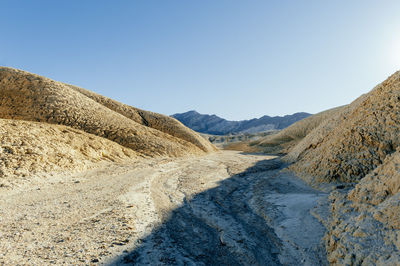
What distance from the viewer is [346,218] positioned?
Result: 14.2 feet

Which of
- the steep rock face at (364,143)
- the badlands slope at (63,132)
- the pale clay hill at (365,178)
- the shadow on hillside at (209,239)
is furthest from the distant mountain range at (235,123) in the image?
the shadow on hillside at (209,239)

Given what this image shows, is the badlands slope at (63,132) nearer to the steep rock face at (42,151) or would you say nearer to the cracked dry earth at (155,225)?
the steep rock face at (42,151)

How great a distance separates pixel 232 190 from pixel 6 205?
6610 mm

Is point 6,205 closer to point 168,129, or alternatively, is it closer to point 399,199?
point 399,199

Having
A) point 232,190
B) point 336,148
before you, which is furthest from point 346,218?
point 336,148

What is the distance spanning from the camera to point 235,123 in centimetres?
15950

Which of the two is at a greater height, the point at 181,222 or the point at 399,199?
the point at 399,199

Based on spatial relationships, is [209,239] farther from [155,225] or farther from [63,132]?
[63,132]

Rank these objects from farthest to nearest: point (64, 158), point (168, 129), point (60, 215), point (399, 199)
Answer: point (168, 129) → point (64, 158) → point (60, 215) → point (399, 199)

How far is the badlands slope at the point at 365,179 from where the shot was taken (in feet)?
10.7

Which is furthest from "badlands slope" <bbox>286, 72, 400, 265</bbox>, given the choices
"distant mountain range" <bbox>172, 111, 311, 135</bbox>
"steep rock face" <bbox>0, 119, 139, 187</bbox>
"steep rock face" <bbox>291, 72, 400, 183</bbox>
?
"distant mountain range" <bbox>172, 111, 311, 135</bbox>

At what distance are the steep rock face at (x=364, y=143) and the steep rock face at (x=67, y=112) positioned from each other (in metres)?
12.1

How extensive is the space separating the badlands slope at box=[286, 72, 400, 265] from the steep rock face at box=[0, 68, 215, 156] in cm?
1177

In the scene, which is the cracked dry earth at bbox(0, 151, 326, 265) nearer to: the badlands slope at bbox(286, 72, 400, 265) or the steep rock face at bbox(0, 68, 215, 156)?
the badlands slope at bbox(286, 72, 400, 265)
